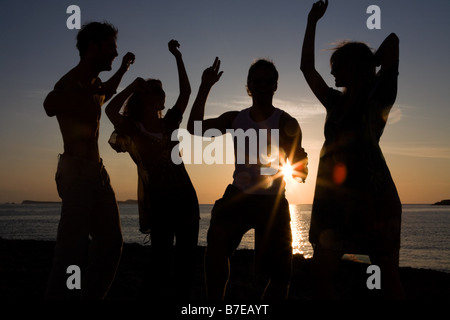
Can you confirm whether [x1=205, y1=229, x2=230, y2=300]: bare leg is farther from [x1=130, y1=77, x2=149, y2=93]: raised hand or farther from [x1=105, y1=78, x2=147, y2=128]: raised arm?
[x1=130, y1=77, x2=149, y2=93]: raised hand

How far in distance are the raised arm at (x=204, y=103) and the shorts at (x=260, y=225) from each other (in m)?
0.66

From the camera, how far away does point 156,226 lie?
14.6ft

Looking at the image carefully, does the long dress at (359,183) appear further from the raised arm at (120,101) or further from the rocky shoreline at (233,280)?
the rocky shoreline at (233,280)

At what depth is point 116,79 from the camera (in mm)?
4223

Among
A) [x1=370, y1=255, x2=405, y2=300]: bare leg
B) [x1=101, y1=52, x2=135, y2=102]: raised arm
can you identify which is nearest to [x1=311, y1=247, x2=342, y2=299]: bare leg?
[x1=370, y1=255, x2=405, y2=300]: bare leg

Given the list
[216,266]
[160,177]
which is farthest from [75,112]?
[216,266]

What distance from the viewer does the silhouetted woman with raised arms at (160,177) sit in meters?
4.41

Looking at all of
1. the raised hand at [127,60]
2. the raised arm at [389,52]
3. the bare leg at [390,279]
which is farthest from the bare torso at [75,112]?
the bare leg at [390,279]

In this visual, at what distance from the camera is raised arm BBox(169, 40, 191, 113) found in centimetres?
471

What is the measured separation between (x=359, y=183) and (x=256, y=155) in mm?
1206

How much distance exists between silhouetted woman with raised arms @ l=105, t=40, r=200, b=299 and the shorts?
0.47m

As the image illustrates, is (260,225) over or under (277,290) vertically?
over

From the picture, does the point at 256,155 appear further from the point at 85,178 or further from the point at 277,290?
the point at 85,178

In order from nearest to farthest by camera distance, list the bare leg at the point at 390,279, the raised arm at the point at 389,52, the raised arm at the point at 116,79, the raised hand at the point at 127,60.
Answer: the bare leg at the point at 390,279
the raised arm at the point at 389,52
the raised arm at the point at 116,79
the raised hand at the point at 127,60
